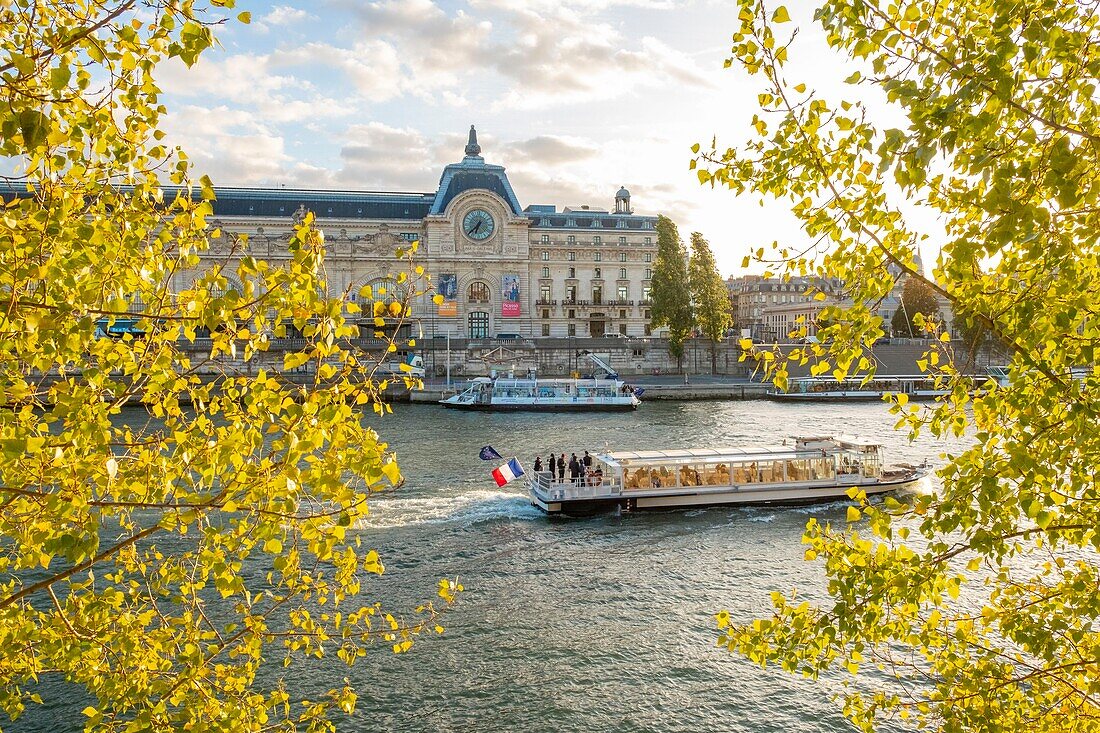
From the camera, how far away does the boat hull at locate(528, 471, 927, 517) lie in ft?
88.9

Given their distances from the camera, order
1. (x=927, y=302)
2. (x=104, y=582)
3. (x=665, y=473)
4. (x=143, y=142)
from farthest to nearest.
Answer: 1. (x=927, y=302)
2. (x=665, y=473)
3. (x=104, y=582)
4. (x=143, y=142)

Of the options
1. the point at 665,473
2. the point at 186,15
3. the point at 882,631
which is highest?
the point at 186,15

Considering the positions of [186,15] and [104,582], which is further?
[104,582]

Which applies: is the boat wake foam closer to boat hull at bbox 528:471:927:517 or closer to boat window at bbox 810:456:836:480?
boat hull at bbox 528:471:927:517

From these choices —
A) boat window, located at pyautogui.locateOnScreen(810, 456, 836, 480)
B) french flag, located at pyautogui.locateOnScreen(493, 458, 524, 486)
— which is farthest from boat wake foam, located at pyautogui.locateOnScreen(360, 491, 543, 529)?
boat window, located at pyautogui.locateOnScreen(810, 456, 836, 480)

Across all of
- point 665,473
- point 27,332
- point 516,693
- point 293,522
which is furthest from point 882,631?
point 665,473

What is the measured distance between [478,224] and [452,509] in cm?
6714

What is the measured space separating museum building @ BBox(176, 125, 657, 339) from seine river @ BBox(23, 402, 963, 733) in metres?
57.4

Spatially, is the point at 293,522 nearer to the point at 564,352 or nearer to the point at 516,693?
the point at 516,693

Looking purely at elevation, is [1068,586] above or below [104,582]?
above

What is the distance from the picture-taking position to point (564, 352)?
8306 cm

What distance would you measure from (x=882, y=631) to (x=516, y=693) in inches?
391

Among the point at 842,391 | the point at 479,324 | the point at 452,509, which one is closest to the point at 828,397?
the point at 842,391

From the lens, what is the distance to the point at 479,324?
300 ft
